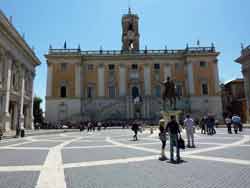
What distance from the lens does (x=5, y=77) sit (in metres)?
24.4

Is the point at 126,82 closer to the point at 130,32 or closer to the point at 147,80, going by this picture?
the point at 147,80

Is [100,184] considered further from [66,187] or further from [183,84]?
[183,84]

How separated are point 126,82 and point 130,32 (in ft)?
54.1

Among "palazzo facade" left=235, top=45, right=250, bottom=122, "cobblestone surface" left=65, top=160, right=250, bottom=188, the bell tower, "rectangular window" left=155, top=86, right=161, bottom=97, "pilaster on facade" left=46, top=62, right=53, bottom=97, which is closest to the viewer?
"cobblestone surface" left=65, top=160, right=250, bottom=188

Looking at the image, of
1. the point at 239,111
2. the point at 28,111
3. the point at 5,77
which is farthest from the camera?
the point at 239,111

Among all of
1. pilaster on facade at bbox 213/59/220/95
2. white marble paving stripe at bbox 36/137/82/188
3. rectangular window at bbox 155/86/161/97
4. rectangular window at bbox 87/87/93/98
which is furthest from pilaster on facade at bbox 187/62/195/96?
white marble paving stripe at bbox 36/137/82/188

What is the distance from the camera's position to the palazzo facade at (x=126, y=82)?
45844 mm

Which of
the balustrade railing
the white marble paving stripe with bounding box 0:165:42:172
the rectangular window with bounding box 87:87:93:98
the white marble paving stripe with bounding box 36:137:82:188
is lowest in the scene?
the white marble paving stripe with bounding box 0:165:42:172

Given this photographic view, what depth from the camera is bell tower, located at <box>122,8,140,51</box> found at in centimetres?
5617

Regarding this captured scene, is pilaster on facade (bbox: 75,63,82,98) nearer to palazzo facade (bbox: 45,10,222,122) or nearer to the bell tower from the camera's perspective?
palazzo facade (bbox: 45,10,222,122)

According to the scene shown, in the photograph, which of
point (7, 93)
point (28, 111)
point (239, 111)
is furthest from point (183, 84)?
point (7, 93)

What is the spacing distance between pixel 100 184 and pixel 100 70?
44.4 meters

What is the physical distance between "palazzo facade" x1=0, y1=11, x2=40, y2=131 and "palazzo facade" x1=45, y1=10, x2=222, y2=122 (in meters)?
10.5

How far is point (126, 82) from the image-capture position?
158ft
